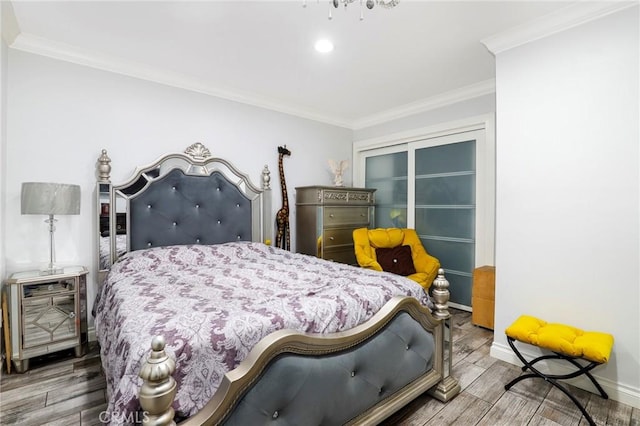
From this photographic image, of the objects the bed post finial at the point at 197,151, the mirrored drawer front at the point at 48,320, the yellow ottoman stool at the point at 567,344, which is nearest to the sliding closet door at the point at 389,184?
the yellow ottoman stool at the point at 567,344

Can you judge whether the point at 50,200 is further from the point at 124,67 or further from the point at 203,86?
the point at 203,86

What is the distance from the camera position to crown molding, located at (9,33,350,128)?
236 centimetres

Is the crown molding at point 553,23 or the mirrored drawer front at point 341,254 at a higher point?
the crown molding at point 553,23

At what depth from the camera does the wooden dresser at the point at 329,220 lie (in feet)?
11.9

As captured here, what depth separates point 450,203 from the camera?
3.63 meters

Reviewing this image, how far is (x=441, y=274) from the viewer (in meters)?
1.94

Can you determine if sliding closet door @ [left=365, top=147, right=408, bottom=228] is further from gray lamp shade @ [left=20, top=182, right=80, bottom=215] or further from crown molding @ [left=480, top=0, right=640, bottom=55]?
gray lamp shade @ [left=20, top=182, right=80, bottom=215]

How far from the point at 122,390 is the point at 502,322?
252 centimetres

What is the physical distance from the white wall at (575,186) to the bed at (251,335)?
836 millimetres

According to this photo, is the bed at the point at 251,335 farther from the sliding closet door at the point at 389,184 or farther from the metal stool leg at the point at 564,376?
the sliding closet door at the point at 389,184

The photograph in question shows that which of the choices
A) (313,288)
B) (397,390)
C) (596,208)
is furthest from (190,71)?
(596,208)

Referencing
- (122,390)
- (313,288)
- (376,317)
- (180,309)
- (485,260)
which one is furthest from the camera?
(485,260)

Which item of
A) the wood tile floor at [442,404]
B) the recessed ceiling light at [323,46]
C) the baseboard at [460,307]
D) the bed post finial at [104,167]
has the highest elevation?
the recessed ceiling light at [323,46]

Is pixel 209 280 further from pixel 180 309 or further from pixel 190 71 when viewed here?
pixel 190 71
